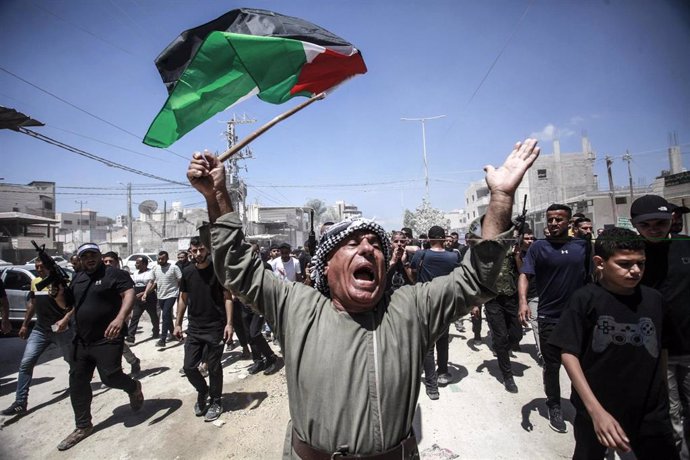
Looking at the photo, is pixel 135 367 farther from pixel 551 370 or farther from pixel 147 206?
pixel 147 206

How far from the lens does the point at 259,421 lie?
14.0 ft

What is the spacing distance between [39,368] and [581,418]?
337 inches

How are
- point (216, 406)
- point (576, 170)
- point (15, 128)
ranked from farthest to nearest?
point (576, 170) → point (15, 128) → point (216, 406)

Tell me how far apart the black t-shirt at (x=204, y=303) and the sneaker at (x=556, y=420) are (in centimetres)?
390

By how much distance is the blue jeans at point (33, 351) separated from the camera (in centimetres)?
483

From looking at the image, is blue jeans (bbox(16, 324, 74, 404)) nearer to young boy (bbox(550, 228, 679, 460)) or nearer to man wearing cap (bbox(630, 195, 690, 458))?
young boy (bbox(550, 228, 679, 460))

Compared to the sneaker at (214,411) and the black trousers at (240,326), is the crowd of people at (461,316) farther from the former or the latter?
the black trousers at (240,326)

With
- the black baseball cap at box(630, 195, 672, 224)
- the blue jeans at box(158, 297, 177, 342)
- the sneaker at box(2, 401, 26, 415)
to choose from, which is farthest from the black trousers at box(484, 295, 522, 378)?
the sneaker at box(2, 401, 26, 415)

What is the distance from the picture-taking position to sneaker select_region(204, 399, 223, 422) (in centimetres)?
433

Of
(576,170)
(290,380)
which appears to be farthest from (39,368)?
(576,170)

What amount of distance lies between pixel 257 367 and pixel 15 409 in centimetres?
319

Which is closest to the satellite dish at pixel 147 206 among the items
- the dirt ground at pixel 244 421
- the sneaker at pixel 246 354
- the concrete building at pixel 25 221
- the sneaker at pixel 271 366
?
the concrete building at pixel 25 221

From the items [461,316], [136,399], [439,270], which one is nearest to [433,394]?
[439,270]

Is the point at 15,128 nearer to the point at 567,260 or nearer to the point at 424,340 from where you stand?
the point at 424,340
